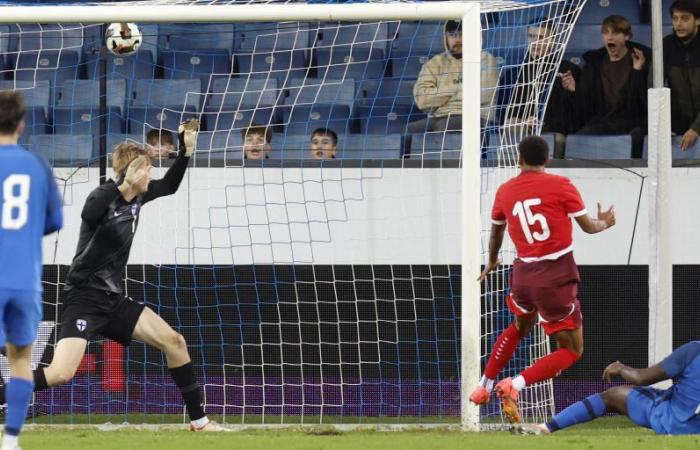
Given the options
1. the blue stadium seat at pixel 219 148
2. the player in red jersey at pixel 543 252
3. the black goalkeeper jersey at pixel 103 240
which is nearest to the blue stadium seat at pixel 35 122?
the blue stadium seat at pixel 219 148

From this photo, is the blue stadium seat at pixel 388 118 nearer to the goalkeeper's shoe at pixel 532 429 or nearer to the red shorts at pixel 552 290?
the red shorts at pixel 552 290

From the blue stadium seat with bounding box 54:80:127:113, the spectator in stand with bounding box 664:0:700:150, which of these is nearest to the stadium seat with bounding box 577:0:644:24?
the spectator in stand with bounding box 664:0:700:150

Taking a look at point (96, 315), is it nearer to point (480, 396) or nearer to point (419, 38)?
point (480, 396)

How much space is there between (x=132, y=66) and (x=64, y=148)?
116 cm

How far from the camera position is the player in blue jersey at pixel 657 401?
7.17 metres

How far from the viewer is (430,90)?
384 inches

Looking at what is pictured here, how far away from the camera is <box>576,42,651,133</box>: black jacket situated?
1058 cm

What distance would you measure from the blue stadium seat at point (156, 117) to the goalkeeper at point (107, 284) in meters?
2.48

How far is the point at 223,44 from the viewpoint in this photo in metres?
11.1

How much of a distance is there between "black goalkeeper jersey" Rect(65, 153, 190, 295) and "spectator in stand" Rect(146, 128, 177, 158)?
6.78 ft

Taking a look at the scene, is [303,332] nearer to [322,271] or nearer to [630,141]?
[322,271]

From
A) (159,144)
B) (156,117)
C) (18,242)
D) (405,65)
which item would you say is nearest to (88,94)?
(156,117)

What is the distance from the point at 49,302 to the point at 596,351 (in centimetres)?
416

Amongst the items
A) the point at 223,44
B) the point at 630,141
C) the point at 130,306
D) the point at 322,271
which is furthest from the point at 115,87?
the point at 630,141
